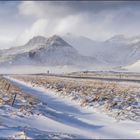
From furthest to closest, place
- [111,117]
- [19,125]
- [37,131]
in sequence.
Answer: [111,117] < [19,125] < [37,131]

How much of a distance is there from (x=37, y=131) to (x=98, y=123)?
205 inches

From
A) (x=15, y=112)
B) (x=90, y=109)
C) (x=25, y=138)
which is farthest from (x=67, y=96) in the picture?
(x=25, y=138)

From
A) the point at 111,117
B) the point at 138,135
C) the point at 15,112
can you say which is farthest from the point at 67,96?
the point at 138,135

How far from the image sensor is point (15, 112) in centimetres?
1953

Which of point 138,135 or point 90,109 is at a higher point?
point 90,109

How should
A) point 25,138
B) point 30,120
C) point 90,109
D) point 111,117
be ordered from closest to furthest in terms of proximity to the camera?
point 25,138 < point 30,120 < point 111,117 < point 90,109

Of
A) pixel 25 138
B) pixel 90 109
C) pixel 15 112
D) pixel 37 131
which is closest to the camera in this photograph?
pixel 25 138

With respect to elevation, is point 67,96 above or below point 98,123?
above

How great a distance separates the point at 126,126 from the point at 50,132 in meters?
4.94

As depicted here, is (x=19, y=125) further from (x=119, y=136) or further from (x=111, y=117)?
(x=111, y=117)

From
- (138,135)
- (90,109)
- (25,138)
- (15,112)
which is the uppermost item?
(90,109)

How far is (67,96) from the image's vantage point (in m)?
36.2

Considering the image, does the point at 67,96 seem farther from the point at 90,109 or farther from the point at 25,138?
the point at 25,138

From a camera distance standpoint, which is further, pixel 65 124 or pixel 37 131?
pixel 65 124
